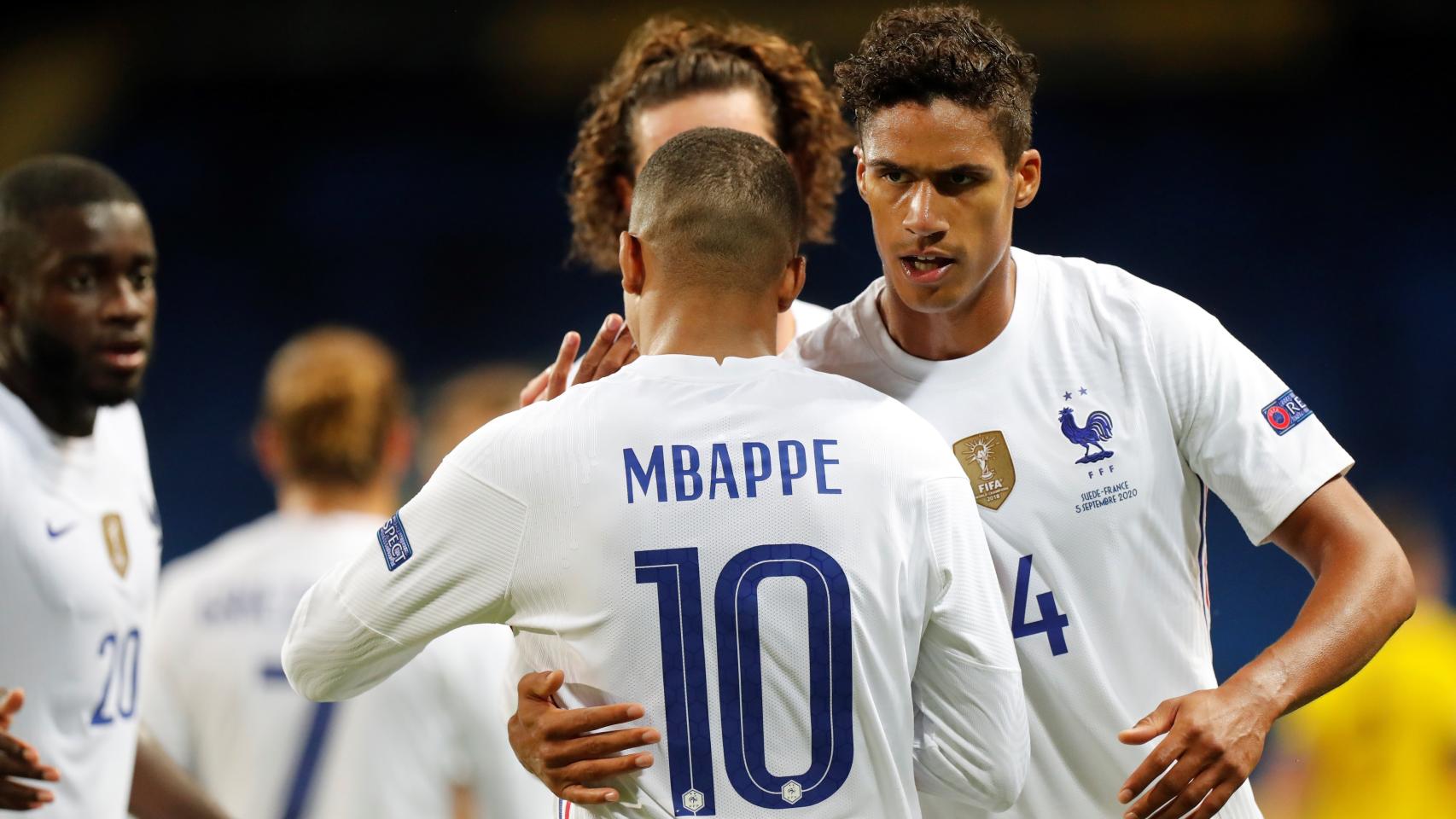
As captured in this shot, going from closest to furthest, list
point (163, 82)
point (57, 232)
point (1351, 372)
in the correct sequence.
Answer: point (57, 232) → point (1351, 372) → point (163, 82)

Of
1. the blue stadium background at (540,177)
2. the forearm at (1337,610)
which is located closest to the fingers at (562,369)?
the forearm at (1337,610)

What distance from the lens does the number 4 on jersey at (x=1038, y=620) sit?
2947 mm

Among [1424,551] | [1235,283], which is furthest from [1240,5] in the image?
[1424,551]

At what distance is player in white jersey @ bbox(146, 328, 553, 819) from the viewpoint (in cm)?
461

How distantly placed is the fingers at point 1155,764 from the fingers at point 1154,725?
26 millimetres

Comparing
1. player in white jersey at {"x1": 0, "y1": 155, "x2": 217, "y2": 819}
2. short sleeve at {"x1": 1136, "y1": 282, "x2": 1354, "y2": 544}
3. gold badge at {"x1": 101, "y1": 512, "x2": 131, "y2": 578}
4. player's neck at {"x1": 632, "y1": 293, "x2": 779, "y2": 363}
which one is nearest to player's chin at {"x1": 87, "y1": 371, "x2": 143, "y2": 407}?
player in white jersey at {"x1": 0, "y1": 155, "x2": 217, "y2": 819}

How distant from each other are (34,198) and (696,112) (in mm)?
1720

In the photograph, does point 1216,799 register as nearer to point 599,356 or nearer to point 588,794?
point 588,794

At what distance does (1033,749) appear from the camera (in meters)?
3.02

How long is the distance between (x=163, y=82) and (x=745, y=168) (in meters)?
9.95

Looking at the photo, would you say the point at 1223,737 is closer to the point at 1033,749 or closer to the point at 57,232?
the point at 1033,749

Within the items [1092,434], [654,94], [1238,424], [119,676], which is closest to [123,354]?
[119,676]

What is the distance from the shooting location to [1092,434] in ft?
9.75

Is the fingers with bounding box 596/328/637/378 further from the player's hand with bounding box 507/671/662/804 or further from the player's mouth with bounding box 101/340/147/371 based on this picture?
the player's mouth with bounding box 101/340/147/371
